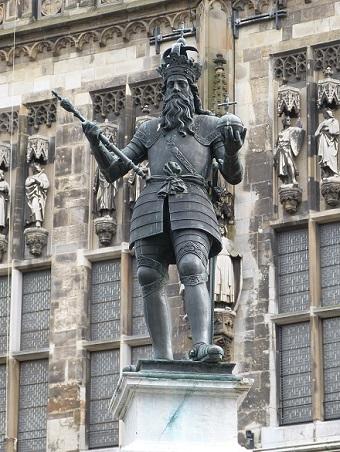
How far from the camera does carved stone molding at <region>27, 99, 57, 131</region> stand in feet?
81.5

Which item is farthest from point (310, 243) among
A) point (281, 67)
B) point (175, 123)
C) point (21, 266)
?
point (175, 123)

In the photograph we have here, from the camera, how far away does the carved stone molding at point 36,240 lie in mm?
24109

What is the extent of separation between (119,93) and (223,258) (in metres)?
3.23

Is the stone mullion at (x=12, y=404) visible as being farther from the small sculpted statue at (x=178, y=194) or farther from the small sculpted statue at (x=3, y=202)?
the small sculpted statue at (x=178, y=194)

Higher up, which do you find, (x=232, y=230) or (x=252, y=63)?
(x=252, y=63)

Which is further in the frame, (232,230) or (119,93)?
(119,93)

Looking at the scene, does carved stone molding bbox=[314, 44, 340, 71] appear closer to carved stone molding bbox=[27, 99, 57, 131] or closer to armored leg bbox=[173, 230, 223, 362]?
carved stone molding bbox=[27, 99, 57, 131]

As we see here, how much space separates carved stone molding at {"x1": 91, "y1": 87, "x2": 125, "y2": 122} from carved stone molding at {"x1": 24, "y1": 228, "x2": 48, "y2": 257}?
1672 mm

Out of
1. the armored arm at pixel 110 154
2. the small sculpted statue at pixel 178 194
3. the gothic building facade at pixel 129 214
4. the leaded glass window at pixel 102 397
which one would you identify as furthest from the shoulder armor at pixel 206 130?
the leaded glass window at pixel 102 397

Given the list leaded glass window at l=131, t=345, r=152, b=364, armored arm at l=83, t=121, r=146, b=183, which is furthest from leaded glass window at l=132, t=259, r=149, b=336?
armored arm at l=83, t=121, r=146, b=183

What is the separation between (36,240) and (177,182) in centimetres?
1114

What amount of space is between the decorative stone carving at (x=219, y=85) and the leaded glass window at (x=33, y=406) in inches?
153

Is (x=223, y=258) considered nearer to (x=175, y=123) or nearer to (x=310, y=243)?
(x=310, y=243)

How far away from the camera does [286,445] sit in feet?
70.9
